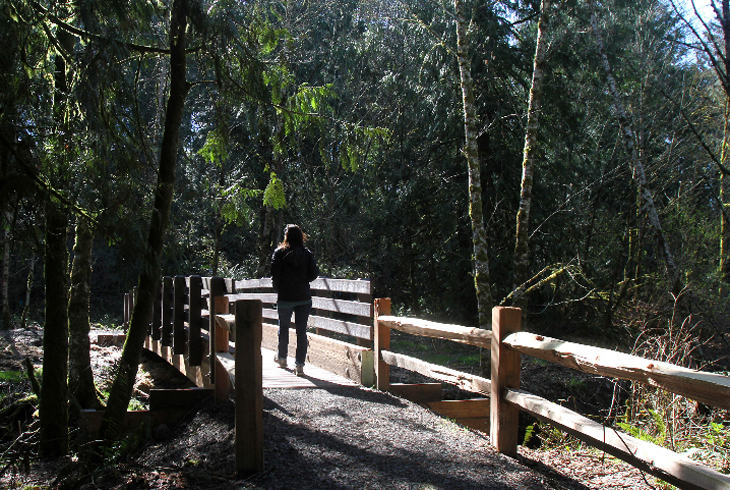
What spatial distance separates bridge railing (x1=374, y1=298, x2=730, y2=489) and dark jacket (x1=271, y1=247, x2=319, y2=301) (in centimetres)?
158

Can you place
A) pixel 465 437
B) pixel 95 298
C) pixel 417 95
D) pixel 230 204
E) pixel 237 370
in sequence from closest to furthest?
pixel 237 370 < pixel 465 437 < pixel 230 204 < pixel 417 95 < pixel 95 298

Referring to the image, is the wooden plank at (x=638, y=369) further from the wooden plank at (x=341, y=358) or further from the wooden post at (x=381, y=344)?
the wooden plank at (x=341, y=358)

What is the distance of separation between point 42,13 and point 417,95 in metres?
12.3

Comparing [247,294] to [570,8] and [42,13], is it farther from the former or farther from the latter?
[570,8]

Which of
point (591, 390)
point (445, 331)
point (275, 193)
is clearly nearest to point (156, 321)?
point (275, 193)

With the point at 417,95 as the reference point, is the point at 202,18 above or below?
below

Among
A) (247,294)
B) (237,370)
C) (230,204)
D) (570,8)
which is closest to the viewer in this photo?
(237,370)

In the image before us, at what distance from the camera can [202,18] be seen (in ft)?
19.1

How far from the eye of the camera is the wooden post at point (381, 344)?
7184 mm

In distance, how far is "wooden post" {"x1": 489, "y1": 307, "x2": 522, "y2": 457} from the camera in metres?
5.00

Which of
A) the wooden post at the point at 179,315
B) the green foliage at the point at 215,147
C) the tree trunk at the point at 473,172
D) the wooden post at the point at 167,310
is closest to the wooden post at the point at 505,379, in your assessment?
the green foliage at the point at 215,147

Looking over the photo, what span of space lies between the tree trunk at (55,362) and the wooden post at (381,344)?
3195 millimetres

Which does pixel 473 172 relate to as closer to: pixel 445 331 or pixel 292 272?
pixel 292 272

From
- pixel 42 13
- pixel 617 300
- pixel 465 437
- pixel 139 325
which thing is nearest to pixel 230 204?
pixel 139 325
